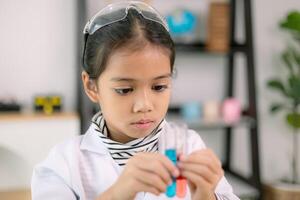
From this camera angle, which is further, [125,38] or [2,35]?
[2,35]

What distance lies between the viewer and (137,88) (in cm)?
79

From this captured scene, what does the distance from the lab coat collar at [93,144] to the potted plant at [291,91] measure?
6.48 ft

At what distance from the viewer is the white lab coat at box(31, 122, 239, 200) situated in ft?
2.93

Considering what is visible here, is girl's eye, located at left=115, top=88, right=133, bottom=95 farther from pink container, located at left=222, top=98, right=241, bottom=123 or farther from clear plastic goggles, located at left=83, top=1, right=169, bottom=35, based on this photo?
pink container, located at left=222, top=98, right=241, bottom=123

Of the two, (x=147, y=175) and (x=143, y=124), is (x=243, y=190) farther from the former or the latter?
(x=147, y=175)

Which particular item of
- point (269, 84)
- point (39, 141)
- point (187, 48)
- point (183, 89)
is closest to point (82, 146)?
point (39, 141)

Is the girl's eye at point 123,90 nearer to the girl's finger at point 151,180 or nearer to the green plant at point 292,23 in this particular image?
the girl's finger at point 151,180

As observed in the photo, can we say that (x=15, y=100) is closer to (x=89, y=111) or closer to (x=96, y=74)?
(x=89, y=111)

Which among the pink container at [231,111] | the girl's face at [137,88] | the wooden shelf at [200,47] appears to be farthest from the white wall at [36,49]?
the girl's face at [137,88]

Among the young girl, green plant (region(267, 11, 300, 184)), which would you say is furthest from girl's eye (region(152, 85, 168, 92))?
green plant (region(267, 11, 300, 184))

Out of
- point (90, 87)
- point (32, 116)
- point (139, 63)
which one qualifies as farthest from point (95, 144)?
point (32, 116)

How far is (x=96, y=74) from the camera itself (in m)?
0.88

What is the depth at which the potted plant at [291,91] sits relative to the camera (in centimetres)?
268

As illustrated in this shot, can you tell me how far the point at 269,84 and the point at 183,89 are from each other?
53 centimetres
